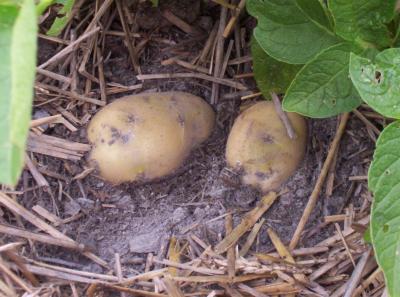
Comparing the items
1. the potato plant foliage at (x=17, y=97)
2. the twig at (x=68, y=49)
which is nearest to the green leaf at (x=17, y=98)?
the potato plant foliage at (x=17, y=97)

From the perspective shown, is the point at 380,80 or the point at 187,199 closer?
the point at 380,80

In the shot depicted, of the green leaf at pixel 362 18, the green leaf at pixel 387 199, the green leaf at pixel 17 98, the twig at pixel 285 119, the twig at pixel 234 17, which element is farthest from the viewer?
the twig at pixel 234 17

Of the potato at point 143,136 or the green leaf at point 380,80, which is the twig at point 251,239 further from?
the green leaf at point 380,80

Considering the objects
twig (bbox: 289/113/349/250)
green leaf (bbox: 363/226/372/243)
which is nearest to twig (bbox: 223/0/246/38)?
twig (bbox: 289/113/349/250)

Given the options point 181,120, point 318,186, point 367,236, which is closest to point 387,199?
point 367,236

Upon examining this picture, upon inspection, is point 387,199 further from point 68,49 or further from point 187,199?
point 68,49

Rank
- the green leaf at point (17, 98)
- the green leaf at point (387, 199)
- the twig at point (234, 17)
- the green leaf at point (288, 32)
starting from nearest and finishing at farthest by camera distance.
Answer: the green leaf at point (17, 98) < the green leaf at point (387, 199) < the green leaf at point (288, 32) < the twig at point (234, 17)

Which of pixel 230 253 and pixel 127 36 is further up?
pixel 127 36
